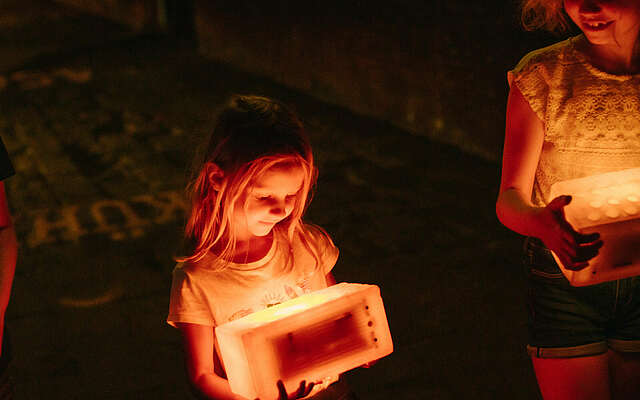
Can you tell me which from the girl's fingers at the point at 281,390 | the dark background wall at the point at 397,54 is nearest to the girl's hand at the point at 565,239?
the girl's fingers at the point at 281,390

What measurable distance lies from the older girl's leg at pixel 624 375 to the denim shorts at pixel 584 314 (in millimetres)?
26

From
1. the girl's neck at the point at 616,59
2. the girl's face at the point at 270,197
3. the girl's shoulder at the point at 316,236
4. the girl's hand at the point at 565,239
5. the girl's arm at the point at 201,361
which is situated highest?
the girl's neck at the point at 616,59

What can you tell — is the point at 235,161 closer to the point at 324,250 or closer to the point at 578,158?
the point at 324,250

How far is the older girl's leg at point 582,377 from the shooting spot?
5.81ft

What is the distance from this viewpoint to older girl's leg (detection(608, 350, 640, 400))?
5.90ft

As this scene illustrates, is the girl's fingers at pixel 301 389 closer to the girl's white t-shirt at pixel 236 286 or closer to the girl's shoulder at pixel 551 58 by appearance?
the girl's white t-shirt at pixel 236 286

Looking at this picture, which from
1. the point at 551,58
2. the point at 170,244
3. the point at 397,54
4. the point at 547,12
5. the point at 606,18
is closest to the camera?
the point at 606,18

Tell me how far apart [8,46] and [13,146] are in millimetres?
6420

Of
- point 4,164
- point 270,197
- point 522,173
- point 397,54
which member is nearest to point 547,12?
point 522,173

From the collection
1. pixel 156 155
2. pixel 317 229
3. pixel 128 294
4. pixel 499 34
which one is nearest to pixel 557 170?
pixel 317 229

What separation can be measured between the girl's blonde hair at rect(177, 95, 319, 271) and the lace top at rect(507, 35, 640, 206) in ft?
1.93

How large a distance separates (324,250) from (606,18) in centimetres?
89

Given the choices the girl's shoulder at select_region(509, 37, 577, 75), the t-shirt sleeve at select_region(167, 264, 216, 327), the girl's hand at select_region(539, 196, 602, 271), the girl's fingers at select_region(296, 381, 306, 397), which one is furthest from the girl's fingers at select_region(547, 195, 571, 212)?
the t-shirt sleeve at select_region(167, 264, 216, 327)

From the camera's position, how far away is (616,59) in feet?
5.81
